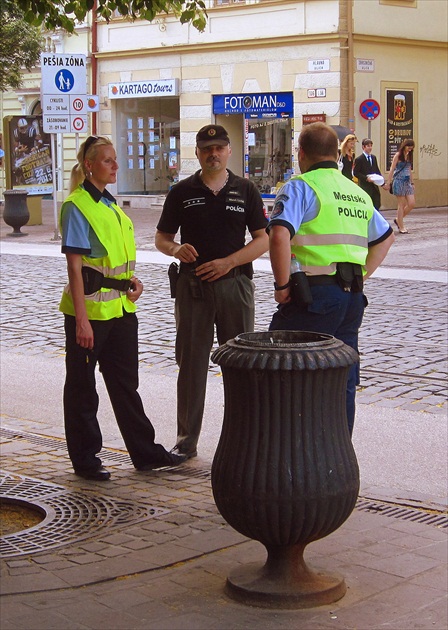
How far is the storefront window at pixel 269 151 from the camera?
97.3 ft

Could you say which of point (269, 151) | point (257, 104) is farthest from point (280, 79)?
point (269, 151)

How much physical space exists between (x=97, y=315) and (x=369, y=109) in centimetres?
2245

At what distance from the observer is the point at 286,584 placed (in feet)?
14.7

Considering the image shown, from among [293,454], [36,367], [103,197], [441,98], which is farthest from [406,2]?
[293,454]

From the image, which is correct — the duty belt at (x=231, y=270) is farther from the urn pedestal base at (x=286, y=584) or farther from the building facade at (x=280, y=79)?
the building facade at (x=280, y=79)

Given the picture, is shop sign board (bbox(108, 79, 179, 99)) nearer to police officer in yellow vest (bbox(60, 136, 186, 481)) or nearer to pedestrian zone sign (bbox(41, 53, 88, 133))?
pedestrian zone sign (bbox(41, 53, 88, 133))

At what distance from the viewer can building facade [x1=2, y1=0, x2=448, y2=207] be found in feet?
93.1

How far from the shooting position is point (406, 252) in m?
18.5

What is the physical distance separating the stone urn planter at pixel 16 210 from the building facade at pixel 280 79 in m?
6.80

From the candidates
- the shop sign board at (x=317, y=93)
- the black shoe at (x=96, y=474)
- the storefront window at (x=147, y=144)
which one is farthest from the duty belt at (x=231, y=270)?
the storefront window at (x=147, y=144)

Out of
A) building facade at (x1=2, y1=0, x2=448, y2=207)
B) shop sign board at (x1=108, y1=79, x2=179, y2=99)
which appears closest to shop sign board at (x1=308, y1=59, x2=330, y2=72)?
building facade at (x1=2, y1=0, x2=448, y2=207)

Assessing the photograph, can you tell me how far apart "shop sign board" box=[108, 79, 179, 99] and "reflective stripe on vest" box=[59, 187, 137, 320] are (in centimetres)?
2601

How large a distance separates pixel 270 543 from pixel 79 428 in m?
2.13

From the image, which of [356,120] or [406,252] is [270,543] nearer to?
[406,252]
